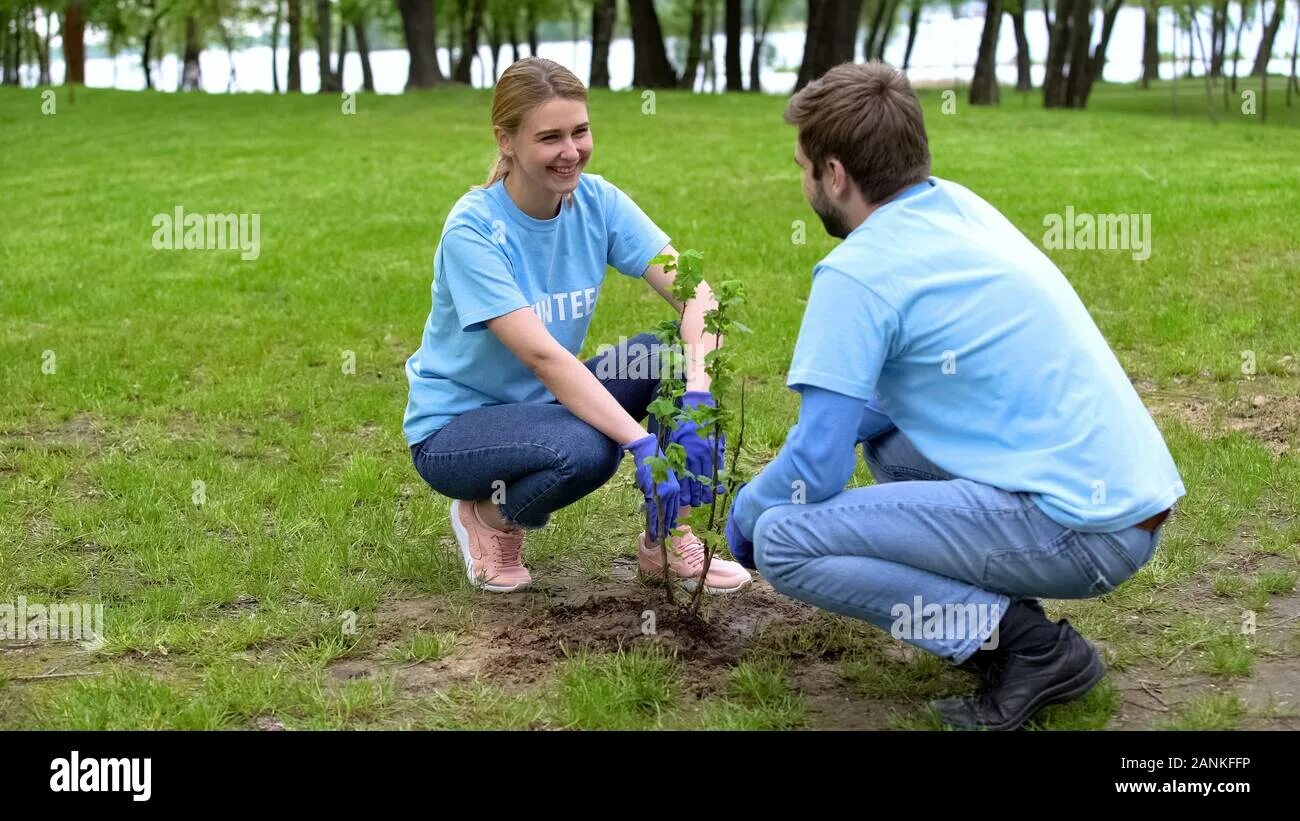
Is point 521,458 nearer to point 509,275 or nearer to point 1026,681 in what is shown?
point 509,275

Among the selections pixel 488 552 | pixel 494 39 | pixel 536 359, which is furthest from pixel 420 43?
pixel 536 359

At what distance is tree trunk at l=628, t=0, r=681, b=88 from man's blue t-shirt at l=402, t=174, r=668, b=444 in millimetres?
25297

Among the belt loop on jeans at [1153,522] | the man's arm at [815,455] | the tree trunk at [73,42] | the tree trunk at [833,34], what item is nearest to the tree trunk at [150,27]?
the tree trunk at [73,42]

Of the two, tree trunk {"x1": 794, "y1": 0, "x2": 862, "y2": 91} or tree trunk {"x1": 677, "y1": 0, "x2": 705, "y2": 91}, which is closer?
tree trunk {"x1": 794, "y1": 0, "x2": 862, "y2": 91}

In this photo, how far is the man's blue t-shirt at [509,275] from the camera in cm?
402

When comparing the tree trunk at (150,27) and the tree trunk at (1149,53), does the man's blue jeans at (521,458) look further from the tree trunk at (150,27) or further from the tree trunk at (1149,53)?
the tree trunk at (1149,53)

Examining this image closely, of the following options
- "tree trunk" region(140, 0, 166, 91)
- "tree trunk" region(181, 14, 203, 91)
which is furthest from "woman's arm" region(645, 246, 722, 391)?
"tree trunk" region(181, 14, 203, 91)

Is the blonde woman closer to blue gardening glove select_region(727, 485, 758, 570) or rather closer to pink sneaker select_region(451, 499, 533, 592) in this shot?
pink sneaker select_region(451, 499, 533, 592)

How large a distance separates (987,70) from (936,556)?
26036 millimetres

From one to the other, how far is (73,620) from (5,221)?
32.1 feet

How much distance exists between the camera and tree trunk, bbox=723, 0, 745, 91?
103 ft

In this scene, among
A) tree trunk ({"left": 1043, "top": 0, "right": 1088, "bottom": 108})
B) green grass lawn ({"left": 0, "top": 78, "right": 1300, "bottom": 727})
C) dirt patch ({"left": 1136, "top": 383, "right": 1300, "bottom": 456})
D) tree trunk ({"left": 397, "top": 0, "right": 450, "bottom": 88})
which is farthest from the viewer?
tree trunk ({"left": 397, "top": 0, "right": 450, "bottom": 88})

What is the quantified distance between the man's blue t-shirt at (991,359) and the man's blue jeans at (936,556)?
66 millimetres

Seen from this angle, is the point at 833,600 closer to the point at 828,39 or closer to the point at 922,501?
the point at 922,501
